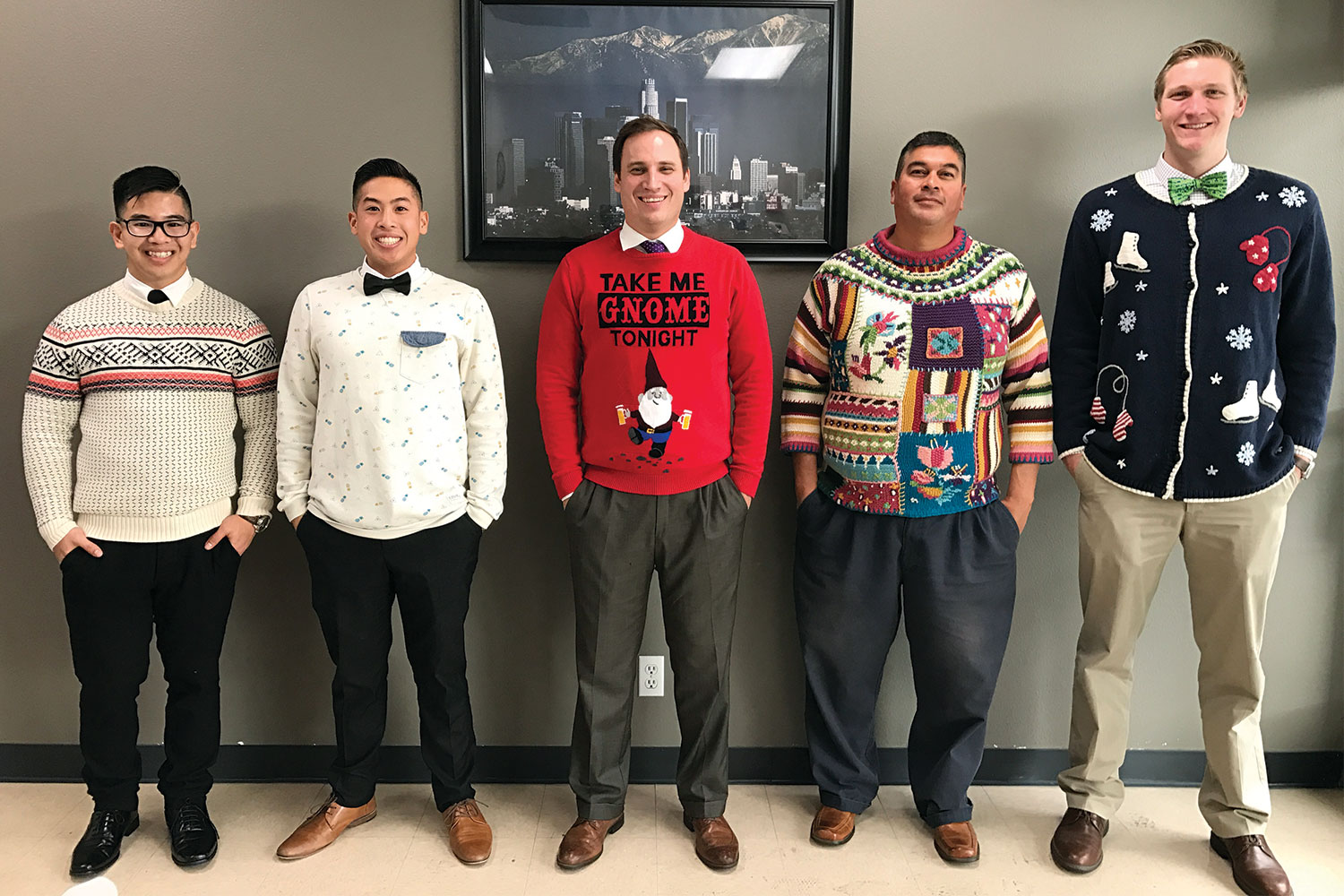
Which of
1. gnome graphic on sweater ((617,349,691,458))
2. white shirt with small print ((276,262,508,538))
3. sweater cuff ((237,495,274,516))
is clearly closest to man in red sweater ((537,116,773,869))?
gnome graphic on sweater ((617,349,691,458))

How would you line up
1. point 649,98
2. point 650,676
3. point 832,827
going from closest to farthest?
point 832,827
point 649,98
point 650,676

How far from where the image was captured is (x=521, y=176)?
7.55 feet

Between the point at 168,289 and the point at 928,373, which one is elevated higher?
the point at 168,289

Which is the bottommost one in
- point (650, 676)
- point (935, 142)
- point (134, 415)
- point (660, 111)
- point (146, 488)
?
point (650, 676)

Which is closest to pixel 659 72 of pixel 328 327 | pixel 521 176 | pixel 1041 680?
pixel 521 176

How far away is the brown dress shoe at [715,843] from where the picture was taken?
6.76 feet

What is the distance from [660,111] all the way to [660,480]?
Answer: 0.95 meters

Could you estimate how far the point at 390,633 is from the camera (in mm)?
2152

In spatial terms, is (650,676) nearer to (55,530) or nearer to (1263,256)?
(55,530)

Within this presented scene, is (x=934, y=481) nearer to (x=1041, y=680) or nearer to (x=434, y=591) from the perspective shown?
Answer: (x=1041, y=680)

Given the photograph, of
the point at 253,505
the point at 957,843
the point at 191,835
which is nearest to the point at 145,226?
the point at 253,505

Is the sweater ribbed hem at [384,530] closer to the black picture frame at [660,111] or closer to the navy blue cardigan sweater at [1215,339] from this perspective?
the black picture frame at [660,111]

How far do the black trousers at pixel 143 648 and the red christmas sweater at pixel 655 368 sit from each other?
86 centimetres

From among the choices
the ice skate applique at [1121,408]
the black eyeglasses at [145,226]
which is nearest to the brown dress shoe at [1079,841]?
the ice skate applique at [1121,408]
